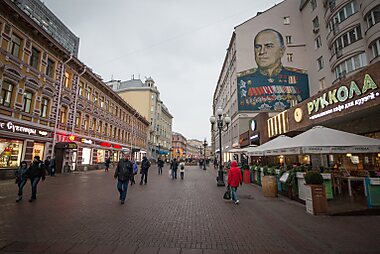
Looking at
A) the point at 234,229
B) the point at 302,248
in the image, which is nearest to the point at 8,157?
the point at 234,229

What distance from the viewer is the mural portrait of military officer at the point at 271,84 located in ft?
98.6

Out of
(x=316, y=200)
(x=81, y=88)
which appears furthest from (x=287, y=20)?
(x=316, y=200)

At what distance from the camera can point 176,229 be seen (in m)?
5.16

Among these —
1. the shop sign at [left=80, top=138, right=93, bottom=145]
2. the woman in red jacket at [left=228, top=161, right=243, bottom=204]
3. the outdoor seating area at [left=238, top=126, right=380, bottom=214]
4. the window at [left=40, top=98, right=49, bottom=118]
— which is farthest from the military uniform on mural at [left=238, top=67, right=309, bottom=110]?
the window at [left=40, top=98, right=49, bottom=118]

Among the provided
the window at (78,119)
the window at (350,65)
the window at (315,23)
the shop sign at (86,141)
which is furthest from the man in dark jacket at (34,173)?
the window at (315,23)

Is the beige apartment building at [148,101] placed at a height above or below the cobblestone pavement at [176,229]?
above

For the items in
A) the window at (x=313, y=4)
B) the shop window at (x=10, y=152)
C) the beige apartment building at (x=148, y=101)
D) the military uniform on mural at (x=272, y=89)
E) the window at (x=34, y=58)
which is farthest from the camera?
the beige apartment building at (x=148, y=101)

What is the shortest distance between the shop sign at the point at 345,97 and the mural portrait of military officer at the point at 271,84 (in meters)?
15.8

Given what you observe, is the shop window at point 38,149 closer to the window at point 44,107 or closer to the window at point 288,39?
the window at point 44,107

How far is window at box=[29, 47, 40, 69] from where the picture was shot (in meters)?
16.9

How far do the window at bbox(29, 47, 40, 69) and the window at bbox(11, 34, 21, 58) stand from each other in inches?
43.6

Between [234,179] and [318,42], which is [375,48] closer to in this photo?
[318,42]

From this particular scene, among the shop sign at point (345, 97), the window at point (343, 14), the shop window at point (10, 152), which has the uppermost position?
the window at point (343, 14)

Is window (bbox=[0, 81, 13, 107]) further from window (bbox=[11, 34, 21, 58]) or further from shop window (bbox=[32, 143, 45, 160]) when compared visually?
shop window (bbox=[32, 143, 45, 160])
